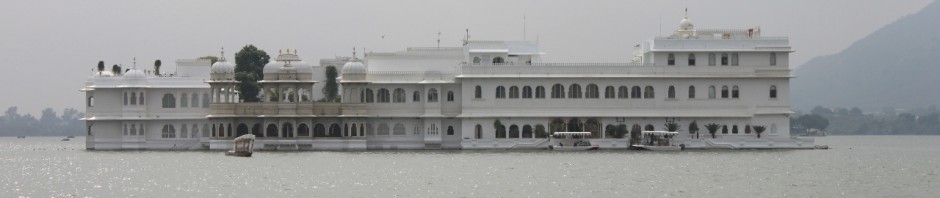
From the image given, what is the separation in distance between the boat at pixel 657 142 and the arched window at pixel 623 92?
200cm

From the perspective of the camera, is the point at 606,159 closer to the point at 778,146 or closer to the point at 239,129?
the point at 778,146

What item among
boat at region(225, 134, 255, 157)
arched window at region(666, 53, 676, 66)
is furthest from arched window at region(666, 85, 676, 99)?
boat at region(225, 134, 255, 157)

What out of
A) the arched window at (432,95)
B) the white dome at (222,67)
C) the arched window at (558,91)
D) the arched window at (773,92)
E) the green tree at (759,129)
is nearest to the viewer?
the white dome at (222,67)

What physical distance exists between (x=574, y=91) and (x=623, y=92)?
2024mm

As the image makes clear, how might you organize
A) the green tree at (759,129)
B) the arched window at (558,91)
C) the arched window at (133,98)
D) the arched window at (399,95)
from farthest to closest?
1. the arched window at (133,98)
2. the arched window at (399,95)
3. the arched window at (558,91)
4. the green tree at (759,129)

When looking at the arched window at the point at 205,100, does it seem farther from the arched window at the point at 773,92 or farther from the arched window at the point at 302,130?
the arched window at the point at 773,92

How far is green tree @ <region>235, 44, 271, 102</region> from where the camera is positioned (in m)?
74.2

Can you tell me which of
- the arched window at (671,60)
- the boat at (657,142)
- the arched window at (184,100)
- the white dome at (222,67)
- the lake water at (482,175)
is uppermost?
the arched window at (671,60)

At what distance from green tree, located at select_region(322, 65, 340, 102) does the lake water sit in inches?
481

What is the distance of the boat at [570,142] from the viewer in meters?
64.8

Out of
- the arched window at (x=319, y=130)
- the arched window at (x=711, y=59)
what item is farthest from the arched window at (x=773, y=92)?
the arched window at (x=319, y=130)

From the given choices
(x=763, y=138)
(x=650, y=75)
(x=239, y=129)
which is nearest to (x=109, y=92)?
(x=239, y=129)

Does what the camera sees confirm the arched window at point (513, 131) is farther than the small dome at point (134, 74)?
No

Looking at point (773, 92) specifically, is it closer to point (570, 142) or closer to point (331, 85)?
point (570, 142)
